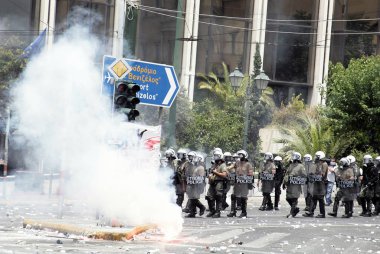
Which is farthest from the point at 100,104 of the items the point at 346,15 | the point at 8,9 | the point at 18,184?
the point at 346,15

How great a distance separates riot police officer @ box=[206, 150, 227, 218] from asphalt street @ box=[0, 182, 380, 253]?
20.1 inches

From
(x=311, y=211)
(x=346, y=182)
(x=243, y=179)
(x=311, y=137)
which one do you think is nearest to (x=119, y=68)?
(x=243, y=179)

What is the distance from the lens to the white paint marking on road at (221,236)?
57.2ft

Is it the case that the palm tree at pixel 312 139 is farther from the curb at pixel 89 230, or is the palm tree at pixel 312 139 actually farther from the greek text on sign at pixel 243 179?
the curb at pixel 89 230

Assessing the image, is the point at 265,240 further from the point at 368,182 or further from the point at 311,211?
the point at 368,182

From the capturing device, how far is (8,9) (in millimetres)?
33125

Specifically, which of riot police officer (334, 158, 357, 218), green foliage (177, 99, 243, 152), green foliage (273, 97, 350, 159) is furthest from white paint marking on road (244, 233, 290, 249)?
green foliage (177, 99, 243, 152)

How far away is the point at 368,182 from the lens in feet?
91.8

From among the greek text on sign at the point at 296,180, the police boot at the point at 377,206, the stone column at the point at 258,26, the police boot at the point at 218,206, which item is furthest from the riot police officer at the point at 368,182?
the stone column at the point at 258,26

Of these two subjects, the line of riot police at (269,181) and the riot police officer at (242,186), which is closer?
the line of riot police at (269,181)

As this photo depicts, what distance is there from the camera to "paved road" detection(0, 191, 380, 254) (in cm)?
1546

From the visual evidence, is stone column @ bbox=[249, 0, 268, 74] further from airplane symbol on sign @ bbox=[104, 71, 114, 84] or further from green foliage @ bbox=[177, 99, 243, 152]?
airplane symbol on sign @ bbox=[104, 71, 114, 84]

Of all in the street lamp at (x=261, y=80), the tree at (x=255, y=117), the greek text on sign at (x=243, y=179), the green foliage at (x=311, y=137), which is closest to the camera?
the greek text on sign at (x=243, y=179)

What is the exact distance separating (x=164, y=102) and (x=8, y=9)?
→ 42.6ft
